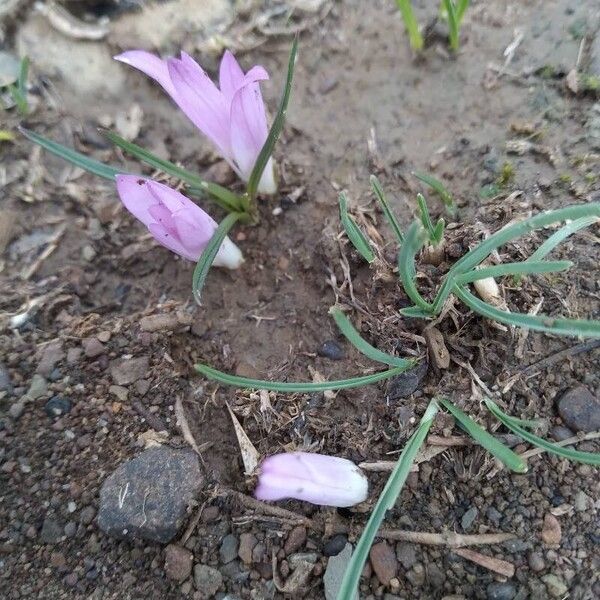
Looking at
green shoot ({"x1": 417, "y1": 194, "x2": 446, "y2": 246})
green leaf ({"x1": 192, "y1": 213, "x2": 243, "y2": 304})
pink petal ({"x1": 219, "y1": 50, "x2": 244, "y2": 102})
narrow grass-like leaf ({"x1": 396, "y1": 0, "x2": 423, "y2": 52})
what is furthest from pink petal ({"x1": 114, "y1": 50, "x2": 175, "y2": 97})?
narrow grass-like leaf ({"x1": 396, "y1": 0, "x2": 423, "y2": 52})

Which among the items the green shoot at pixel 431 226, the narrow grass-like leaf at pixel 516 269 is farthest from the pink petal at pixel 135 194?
the narrow grass-like leaf at pixel 516 269

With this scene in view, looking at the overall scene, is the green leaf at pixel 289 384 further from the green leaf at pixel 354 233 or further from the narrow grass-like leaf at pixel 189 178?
the narrow grass-like leaf at pixel 189 178

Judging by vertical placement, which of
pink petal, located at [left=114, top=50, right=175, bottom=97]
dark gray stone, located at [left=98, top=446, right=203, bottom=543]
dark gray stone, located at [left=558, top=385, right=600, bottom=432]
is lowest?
dark gray stone, located at [left=558, top=385, right=600, bottom=432]

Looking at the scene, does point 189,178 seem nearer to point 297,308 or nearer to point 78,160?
point 78,160

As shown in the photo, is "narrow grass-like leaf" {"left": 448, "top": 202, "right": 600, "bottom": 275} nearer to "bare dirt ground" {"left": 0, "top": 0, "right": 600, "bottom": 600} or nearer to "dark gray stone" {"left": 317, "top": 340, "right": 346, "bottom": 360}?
"bare dirt ground" {"left": 0, "top": 0, "right": 600, "bottom": 600}

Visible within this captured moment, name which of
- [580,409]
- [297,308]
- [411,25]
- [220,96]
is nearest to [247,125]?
[220,96]

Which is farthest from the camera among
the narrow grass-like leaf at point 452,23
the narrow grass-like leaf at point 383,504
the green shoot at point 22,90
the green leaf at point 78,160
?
the green shoot at point 22,90
